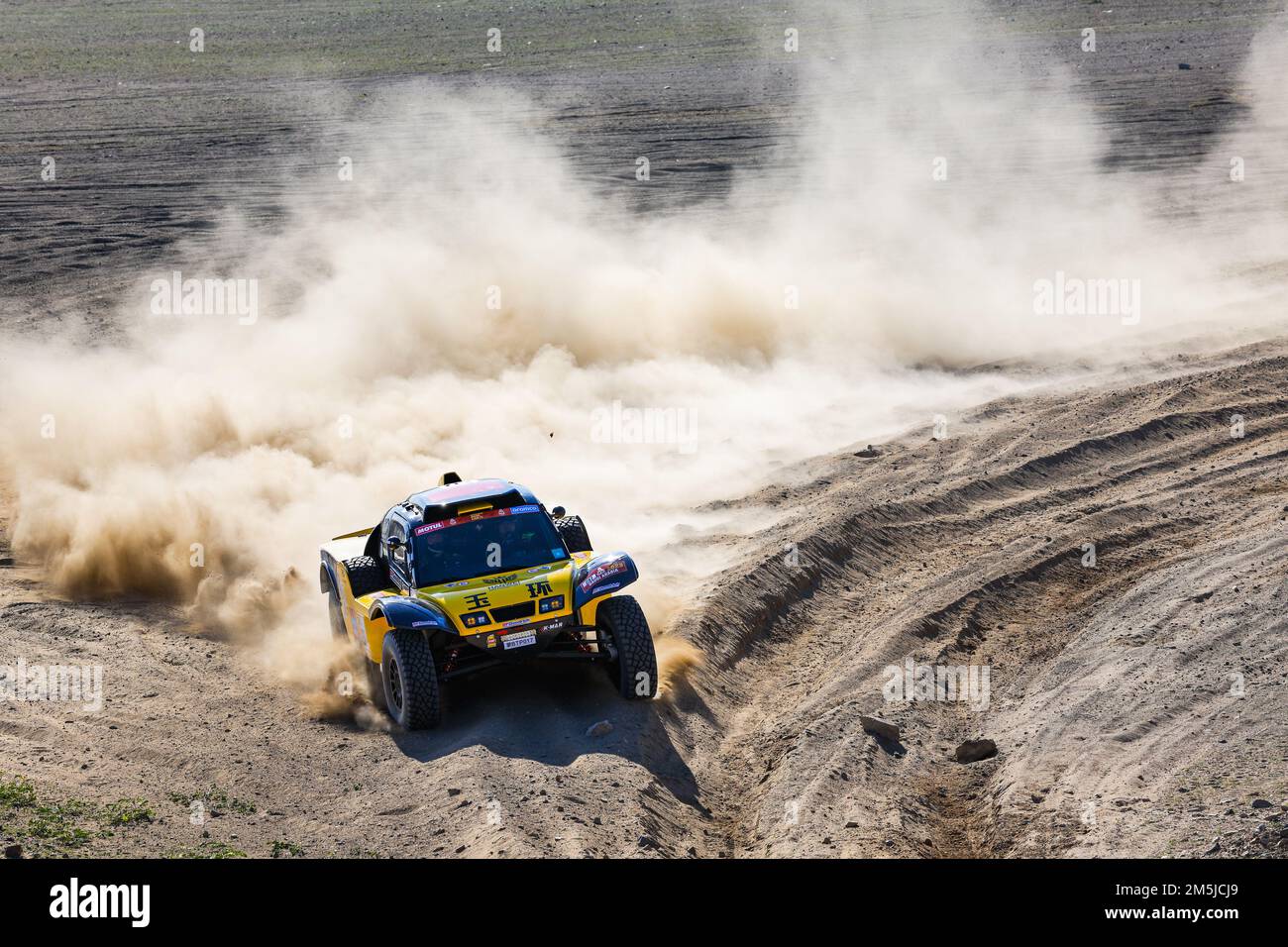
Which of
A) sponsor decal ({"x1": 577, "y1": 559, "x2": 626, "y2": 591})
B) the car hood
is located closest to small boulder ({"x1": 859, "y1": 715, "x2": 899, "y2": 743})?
sponsor decal ({"x1": 577, "y1": 559, "x2": 626, "y2": 591})

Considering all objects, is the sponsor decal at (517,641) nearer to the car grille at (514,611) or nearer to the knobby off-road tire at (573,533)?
the car grille at (514,611)

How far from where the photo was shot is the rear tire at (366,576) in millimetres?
13320

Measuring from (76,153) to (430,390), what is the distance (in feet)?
77.2

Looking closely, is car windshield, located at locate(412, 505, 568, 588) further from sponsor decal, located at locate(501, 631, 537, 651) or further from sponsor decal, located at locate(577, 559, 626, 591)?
sponsor decal, located at locate(501, 631, 537, 651)

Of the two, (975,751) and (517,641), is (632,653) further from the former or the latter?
(975,751)

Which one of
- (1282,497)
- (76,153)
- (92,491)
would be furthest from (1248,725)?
(76,153)

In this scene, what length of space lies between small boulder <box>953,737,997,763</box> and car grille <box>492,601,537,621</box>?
3.62 metres

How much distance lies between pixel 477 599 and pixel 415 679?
887 millimetres

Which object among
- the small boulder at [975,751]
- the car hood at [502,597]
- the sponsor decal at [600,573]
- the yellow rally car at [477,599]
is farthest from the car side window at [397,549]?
the small boulder at [975,751]

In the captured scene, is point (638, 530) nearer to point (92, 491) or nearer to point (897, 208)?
point (92, 491)

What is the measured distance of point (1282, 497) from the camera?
16781 millimetres

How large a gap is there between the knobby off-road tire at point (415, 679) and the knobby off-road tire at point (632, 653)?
150cm

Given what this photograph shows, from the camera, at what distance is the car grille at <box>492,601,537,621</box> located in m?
12.3

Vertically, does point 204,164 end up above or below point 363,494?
above
